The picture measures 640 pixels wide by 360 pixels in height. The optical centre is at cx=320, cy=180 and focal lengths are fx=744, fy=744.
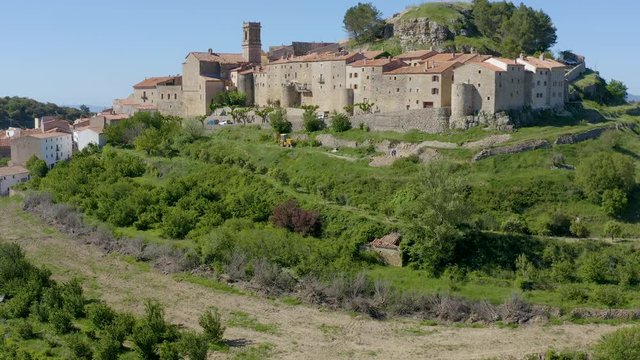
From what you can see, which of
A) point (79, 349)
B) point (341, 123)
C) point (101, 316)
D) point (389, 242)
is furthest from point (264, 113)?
point (79, 349)

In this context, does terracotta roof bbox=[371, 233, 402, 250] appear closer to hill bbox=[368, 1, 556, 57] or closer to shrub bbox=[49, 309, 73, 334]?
shrub bbox=[49, 309, 73, 334]

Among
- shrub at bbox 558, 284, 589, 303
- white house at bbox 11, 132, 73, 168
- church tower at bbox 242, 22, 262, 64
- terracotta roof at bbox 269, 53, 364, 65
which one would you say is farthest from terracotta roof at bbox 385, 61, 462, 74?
white house at bbox 11, 132, 73, 168

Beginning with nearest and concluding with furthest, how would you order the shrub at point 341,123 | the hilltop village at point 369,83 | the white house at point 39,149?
the hilltop village at point 369,83
the shrub at point 341,123
the white house at point 39,149

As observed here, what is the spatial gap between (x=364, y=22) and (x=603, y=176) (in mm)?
42560

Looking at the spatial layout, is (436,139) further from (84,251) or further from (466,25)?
(466,25)

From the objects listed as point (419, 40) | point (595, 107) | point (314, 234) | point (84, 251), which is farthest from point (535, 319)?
point (419, 40)

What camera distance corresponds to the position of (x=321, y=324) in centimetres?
3155

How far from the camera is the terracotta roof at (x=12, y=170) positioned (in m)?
59.7

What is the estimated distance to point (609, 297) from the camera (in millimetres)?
31859

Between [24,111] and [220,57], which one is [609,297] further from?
[24,111]

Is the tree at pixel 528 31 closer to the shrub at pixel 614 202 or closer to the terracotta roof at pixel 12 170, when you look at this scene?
the shrub at pixel 614 202

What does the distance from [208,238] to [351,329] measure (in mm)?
11164

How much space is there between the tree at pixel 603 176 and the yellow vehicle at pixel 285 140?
64.9 ft

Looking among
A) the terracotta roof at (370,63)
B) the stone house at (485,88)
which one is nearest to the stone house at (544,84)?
the stone house at (485,88)
